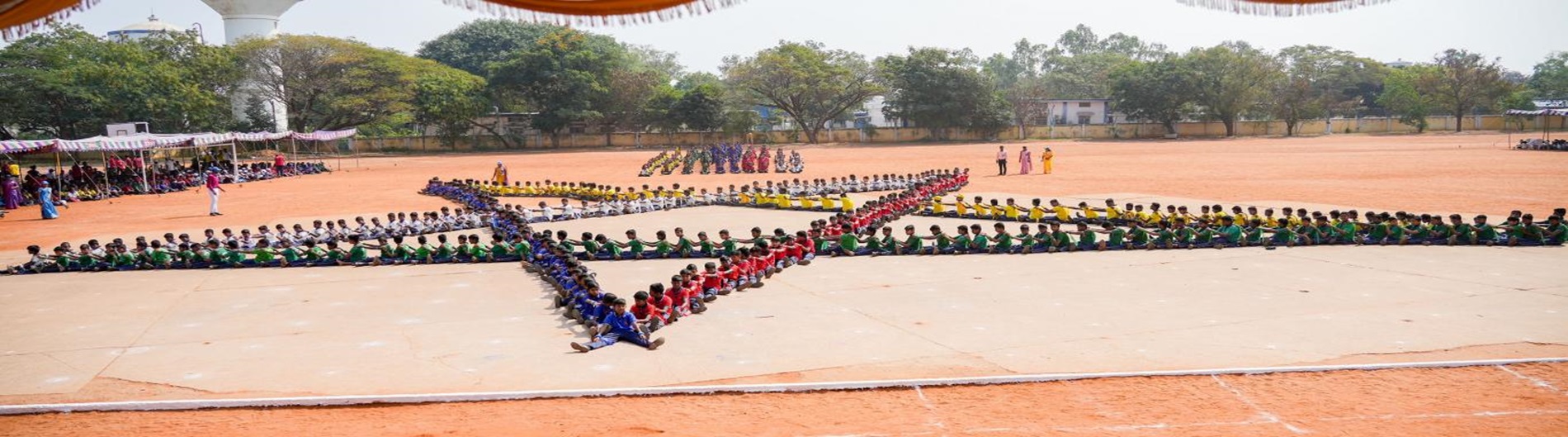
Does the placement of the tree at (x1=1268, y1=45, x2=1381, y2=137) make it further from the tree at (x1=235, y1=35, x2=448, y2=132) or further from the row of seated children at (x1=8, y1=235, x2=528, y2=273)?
the row of seated children at (x1=8, y1=235, x2=528, y2=273)

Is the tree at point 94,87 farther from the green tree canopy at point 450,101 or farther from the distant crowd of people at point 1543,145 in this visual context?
the distant crowd of people at point 1543,145

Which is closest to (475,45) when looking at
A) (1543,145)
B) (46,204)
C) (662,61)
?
(662,61)

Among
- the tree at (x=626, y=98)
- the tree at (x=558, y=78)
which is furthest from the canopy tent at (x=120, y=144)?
the tree at (x=626, y=98)

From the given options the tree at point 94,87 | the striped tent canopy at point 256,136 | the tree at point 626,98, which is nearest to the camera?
the striped tent canopy at point 256,136

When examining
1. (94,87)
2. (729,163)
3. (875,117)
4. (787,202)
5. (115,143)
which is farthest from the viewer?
(875,117)

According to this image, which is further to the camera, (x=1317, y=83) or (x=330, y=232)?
(x=1317, y=83)

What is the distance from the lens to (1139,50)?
114375mm


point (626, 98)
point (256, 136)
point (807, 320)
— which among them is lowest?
→ point (807, 320)

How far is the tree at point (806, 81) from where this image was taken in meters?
58.1

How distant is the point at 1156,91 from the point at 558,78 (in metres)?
34.2

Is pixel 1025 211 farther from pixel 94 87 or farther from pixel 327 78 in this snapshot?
pixel 327 78

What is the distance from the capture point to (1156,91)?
184 ft

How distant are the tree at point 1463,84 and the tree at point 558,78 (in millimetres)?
47955

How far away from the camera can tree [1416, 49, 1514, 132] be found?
183 ft
